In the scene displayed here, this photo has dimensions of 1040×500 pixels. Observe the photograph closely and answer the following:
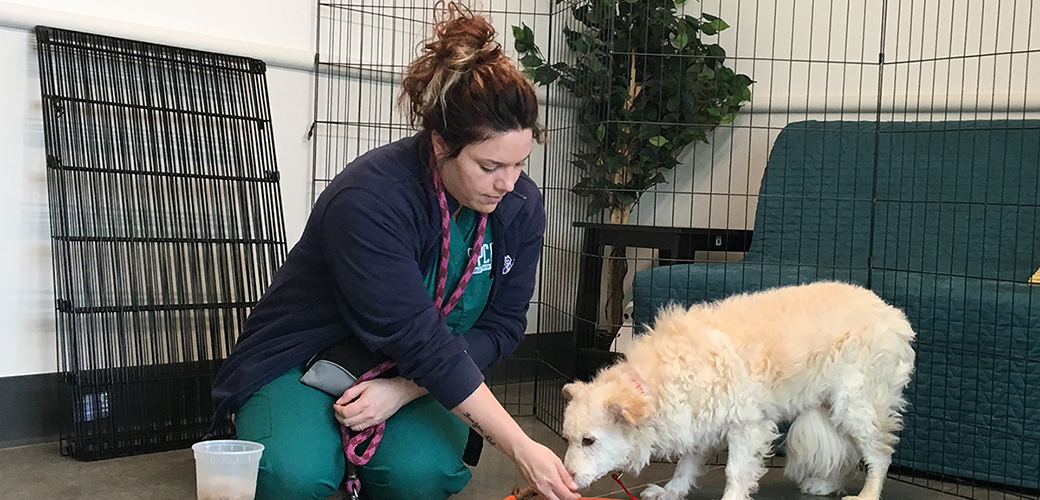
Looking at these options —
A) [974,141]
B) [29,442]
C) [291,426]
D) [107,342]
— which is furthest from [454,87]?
[974,141]

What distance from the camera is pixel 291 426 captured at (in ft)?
6.49

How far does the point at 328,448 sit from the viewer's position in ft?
6.55

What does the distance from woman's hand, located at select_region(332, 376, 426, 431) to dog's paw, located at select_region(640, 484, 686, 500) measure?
920 millimetres

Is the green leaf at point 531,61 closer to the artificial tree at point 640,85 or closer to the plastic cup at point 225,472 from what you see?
the artificial tree at point 640,85

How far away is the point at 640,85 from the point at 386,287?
2.31 metres

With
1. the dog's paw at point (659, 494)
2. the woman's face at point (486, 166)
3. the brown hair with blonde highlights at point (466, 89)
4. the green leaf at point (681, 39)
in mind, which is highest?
the green leaf at point (681, 39)

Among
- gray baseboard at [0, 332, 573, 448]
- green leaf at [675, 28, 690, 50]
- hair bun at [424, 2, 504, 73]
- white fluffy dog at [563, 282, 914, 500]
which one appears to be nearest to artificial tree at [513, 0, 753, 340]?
green leaf at [675, 28, 690, 50]

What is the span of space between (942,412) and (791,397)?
0.64 metres

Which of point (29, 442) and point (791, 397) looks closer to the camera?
point (791, 397)

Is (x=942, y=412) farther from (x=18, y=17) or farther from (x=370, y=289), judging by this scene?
(x=18, y=17)

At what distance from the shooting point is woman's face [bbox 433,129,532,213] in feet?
5.99

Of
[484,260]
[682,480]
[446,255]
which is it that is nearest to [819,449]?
[682,480]

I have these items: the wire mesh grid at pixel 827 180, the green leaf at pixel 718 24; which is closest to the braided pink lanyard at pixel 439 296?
the wire mesh grid at pixel 827 180

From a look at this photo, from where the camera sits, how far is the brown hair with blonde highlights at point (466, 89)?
1.81 m
